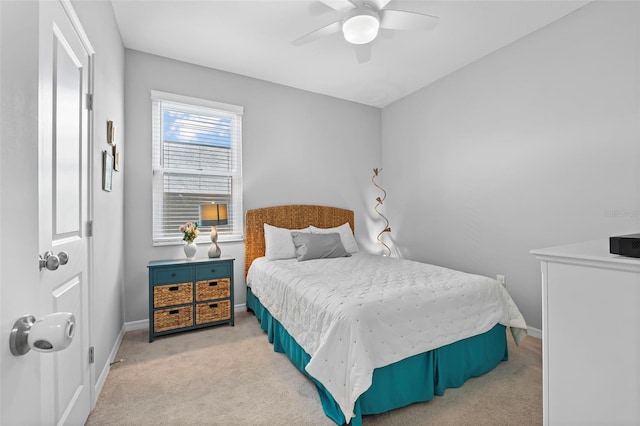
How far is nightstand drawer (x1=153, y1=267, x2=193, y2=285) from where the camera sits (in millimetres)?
2791

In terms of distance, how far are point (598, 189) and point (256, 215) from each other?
11.0 ft

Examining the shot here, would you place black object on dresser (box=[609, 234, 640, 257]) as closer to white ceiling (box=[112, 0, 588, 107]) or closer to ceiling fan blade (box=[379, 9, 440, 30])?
ceiling fan blade (box=[379, 9, 440, 30])

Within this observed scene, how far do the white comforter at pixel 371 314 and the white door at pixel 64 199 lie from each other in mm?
1191

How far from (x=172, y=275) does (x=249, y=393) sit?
57.4 inches

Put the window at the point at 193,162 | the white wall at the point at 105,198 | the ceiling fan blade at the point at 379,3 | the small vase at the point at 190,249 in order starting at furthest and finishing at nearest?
the window at the point at 193,162 → the small vase at the point at 190,249 → the ceiling fan blade at the point at 379,3 → the white wall at the point at 105,198

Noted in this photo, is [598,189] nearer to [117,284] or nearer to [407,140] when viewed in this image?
[407,140]

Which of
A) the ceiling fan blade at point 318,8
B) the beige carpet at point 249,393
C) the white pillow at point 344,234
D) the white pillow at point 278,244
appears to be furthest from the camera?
the white pillow at point 344,234

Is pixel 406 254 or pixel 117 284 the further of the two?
pixel 406 254

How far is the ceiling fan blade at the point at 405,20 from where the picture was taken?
2.17 meters

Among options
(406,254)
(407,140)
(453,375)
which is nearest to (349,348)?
(453,375)

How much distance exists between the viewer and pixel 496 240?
125 inches

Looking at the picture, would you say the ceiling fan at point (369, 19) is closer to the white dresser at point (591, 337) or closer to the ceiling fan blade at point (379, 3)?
the ceiling fan blade at point (379, 3)

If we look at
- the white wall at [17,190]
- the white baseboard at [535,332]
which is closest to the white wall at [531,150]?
the white baseboard at [535,332]

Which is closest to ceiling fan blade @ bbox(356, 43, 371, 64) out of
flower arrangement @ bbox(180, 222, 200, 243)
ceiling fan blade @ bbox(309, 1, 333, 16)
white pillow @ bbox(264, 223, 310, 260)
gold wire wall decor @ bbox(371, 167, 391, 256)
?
ceiling fan blade @ bbox(309, 1, 333, 16)
